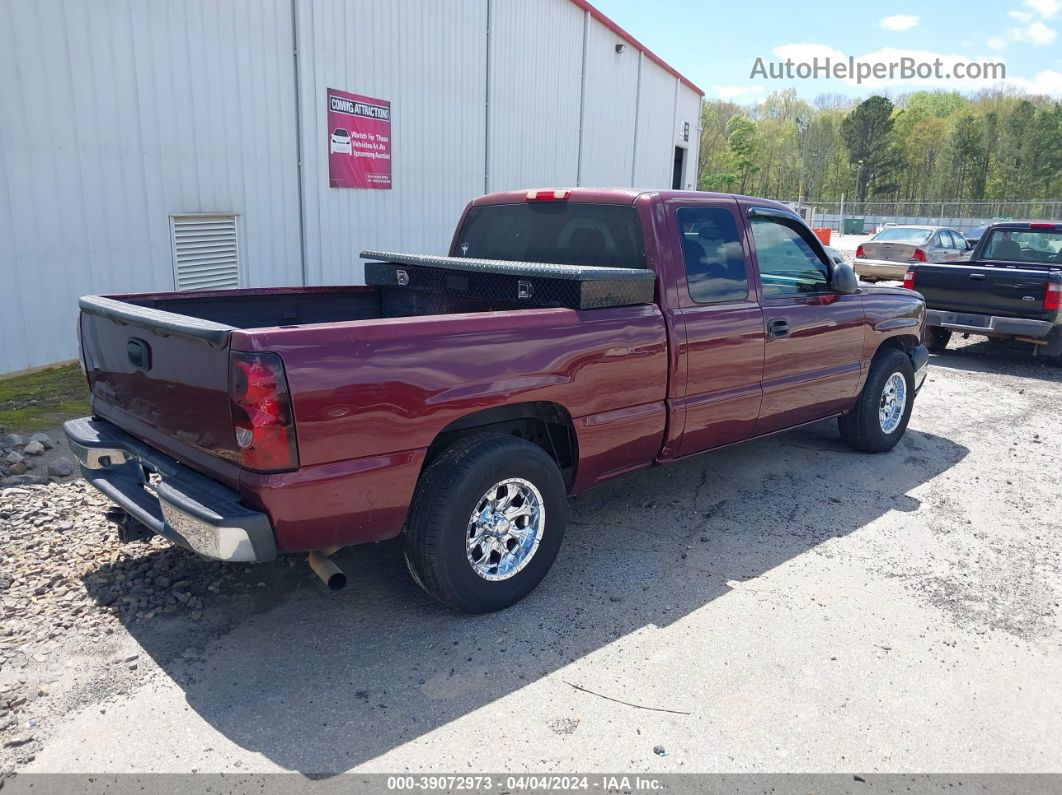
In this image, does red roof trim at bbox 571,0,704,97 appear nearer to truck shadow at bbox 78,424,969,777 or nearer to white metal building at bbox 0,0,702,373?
white metal building at bbox 0,0,702,373

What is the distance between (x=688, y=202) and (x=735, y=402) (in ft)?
3.92

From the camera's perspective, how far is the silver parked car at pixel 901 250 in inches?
704

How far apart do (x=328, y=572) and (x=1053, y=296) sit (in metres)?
9.34

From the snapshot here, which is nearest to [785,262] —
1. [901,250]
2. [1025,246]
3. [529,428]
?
[529,428]

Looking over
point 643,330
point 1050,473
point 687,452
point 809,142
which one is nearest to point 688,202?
point 643,330

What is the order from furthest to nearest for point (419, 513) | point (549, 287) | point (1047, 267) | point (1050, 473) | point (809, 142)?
point (809, 142) < point (1047, 267) < point (1050, 473) < point (549, 287) < point (419, 513)

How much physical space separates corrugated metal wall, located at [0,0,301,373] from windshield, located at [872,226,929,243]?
48.2ft

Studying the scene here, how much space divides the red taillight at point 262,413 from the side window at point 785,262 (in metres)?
3.17

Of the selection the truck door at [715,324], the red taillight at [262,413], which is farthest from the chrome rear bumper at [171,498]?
the truck door at [715,324]

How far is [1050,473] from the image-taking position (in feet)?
19.5

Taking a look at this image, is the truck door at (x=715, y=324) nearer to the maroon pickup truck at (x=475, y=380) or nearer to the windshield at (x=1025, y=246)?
the maroon pickup truck at (x=475, y=380)

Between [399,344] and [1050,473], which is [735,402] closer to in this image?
→ [399,344]

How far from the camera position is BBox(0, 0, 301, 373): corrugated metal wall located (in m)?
6.66

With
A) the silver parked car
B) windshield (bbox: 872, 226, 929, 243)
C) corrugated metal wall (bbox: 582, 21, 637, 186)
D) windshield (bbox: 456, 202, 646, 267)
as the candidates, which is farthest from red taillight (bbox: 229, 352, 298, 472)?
windshield (bbox: 872, 226, 929, 243)
